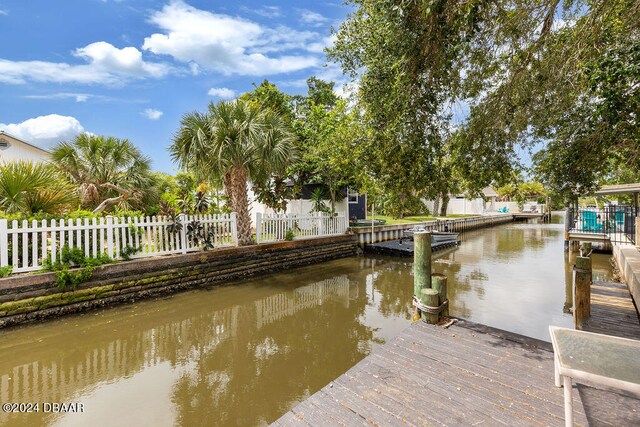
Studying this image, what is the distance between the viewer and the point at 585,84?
14.4ft

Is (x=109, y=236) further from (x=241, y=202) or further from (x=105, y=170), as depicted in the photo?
(x=105, y=170)

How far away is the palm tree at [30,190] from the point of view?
6371 mm

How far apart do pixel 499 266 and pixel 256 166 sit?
32.9 feet

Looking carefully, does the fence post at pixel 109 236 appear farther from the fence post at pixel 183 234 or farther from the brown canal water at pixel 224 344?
the fence post at pixel 183 234

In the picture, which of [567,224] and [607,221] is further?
[567,224]

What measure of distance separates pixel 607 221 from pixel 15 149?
96.8ft

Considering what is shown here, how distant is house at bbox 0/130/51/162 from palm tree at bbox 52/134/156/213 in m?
8.49

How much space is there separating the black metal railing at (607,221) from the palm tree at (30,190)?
18141 millimetres

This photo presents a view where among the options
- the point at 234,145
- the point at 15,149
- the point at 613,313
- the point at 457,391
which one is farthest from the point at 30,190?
the point at 15,149

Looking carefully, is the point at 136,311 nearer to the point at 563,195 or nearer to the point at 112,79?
the point at 563,195

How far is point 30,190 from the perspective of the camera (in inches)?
262

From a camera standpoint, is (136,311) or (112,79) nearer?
(136,311)

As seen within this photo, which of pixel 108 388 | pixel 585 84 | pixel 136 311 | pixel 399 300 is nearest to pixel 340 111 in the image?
pixel 399 300

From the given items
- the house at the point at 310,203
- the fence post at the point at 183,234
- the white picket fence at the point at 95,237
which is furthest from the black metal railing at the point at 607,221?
the fence post at the point at 183,234
